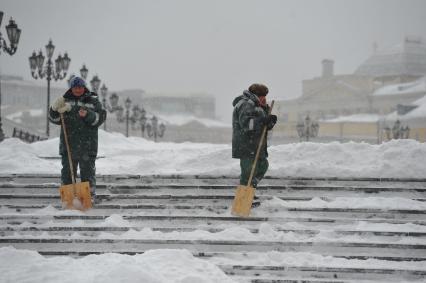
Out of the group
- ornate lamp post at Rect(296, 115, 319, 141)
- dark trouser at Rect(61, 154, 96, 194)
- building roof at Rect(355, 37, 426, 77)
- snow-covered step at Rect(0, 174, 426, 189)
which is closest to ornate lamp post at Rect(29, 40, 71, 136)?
snow-covered step at Rect(0, 174, 426, 189)

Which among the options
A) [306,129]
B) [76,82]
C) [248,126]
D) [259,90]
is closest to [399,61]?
[306,129]

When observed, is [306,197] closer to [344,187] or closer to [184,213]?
[344,187]

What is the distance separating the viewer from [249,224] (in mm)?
6023

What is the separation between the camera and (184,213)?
Answer: 250 inches

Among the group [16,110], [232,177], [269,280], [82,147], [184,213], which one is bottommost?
[269,280]

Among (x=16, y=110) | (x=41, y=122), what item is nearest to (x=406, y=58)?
(x=41, y=122)

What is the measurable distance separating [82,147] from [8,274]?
2.19 m

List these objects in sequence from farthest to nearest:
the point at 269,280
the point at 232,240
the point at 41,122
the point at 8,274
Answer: the point at 41,122 → the point at 232,240 → the point at 269,280 → the point at 8,274

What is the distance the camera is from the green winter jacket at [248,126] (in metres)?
6.17

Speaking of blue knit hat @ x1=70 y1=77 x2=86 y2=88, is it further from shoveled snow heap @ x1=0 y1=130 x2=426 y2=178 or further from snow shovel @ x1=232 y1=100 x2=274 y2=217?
snow shovel @ x1=232 y1=100 x2=274 y2=217

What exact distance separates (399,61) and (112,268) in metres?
65.7

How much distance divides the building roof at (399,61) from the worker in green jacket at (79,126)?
6061 cm

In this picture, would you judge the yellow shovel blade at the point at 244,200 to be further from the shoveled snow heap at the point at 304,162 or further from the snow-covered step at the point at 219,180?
the shoveled snow heap at the point at 304,162

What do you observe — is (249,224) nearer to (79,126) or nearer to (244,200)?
(244,200)
